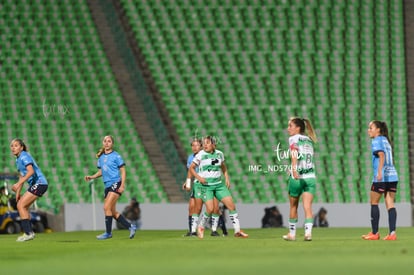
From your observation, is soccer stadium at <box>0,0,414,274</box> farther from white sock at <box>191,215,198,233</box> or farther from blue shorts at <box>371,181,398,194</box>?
blue shorts at <box>371,181,398,194</box>

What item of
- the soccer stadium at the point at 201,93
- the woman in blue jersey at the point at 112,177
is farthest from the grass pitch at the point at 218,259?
the soccer stadium at the point at 201,93

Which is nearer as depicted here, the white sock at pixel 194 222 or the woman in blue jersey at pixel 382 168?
the woman in blue jersey at pixel 382 168

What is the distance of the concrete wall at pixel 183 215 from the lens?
94.1 feet

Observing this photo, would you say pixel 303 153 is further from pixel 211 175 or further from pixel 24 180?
pixel 24 180

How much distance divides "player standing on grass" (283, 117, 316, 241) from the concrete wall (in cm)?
1285

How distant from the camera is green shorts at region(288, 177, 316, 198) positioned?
52.5 feet

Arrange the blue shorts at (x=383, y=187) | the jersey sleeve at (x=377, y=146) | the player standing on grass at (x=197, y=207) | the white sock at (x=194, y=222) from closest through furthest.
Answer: the jersey sleeve at (x=377, y=146), the blue shorts at (x=383, y=187), the player standing on grass at (x=197, y=207), the white sock at (x=194, y=222)

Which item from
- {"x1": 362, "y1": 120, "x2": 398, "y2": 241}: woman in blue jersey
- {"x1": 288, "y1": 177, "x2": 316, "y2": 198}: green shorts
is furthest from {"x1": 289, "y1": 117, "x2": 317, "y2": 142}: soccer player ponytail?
{"x1": 362, "y1": 120, "x2": 398, "y2": 241}: woman in blue jersey

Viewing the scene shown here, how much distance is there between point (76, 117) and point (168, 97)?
3.12 metres

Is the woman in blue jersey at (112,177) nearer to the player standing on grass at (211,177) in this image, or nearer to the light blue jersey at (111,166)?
the light blue jersey at (111,166)

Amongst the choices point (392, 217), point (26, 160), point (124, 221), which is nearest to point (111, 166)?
point (124, 221)

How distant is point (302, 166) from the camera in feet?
52.3

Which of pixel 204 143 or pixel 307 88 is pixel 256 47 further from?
pixel 204 143

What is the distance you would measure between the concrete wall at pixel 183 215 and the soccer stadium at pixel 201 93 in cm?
3
